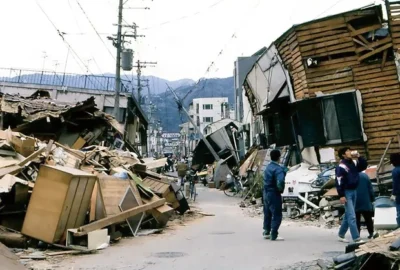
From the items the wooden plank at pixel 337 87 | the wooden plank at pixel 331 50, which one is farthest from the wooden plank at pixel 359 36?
the wooden plank at pixel 337 87

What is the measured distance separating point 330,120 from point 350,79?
6.11ft

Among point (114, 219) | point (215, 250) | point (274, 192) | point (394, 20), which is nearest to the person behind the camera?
point (215, 250)

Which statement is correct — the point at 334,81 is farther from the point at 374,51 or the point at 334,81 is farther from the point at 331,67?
the point at 374,51

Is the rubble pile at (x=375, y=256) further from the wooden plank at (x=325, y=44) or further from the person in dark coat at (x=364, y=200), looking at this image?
the wooden plank at (x=325, y=44)

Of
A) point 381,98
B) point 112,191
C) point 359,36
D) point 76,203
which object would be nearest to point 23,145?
point 112,191

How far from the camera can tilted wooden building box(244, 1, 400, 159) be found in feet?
61.5

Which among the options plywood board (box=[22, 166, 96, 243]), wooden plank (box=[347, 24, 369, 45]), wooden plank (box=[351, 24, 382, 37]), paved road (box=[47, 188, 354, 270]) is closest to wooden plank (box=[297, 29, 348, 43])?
wooden plank (box=[347, 24, 369, 45])

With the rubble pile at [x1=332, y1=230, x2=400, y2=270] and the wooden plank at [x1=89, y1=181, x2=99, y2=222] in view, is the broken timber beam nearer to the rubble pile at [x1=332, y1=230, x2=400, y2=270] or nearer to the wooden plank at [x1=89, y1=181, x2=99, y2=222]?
the wooden plank at [x1=89, y1=181, x2=99, y2=222]

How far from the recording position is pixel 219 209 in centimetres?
2134

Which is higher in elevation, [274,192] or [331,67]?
[331,67]

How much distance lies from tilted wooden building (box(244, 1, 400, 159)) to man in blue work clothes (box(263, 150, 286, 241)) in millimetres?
9360

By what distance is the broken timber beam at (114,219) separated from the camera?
982 centimetres

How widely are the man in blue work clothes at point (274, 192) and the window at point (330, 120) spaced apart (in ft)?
30.5

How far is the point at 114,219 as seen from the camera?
10898 mm
